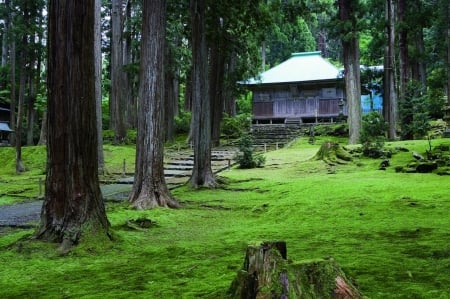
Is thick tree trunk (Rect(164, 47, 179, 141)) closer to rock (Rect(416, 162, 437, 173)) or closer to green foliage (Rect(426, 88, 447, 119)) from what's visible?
green foliage (Rect(426, 88, 447, 119))

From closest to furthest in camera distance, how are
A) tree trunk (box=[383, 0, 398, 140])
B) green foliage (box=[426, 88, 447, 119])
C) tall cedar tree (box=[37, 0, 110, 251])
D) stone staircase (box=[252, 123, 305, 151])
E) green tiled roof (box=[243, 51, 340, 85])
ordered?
1. tall cedar tree (box=[37, 0, 110, 251])
2. tree trunk (box=[383, 0, 398, 140])
3. green foliage (box=[426, 88, 447, 119])
4. stone staircase (box=[252, 123, 305, 151])
5. green tiled roof (box=[243, 51, 340, 85])

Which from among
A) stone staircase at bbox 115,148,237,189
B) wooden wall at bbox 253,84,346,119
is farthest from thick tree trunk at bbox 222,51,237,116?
stone staircase at bbox 115,148,237,189

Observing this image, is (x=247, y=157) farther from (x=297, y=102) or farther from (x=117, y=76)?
(x=297, y=102)

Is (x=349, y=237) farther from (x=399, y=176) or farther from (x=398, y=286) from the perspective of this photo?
(x=399, y=176)

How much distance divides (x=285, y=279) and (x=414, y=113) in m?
17.1

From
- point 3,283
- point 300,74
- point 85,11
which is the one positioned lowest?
point 3,283

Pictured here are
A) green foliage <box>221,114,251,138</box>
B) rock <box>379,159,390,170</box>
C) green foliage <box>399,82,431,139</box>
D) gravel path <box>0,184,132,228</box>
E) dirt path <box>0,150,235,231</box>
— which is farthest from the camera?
green foliage <box>221,114,251,138</box>

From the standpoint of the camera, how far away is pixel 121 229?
6633 millimetres

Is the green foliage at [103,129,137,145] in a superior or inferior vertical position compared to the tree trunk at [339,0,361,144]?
inferior

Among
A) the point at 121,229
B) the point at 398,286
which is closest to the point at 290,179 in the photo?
the point at 121,229

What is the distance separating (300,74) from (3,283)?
28.1 meters

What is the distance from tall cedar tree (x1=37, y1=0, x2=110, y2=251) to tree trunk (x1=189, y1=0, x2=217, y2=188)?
6.18 metres

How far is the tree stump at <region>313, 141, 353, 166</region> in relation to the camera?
1559cm

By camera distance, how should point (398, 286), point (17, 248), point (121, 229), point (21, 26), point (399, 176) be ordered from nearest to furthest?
1. point (398, 286)
2. point (17, 248)
3. point (121, 229)
4. point (399, 176)
5. point (21, 26)
